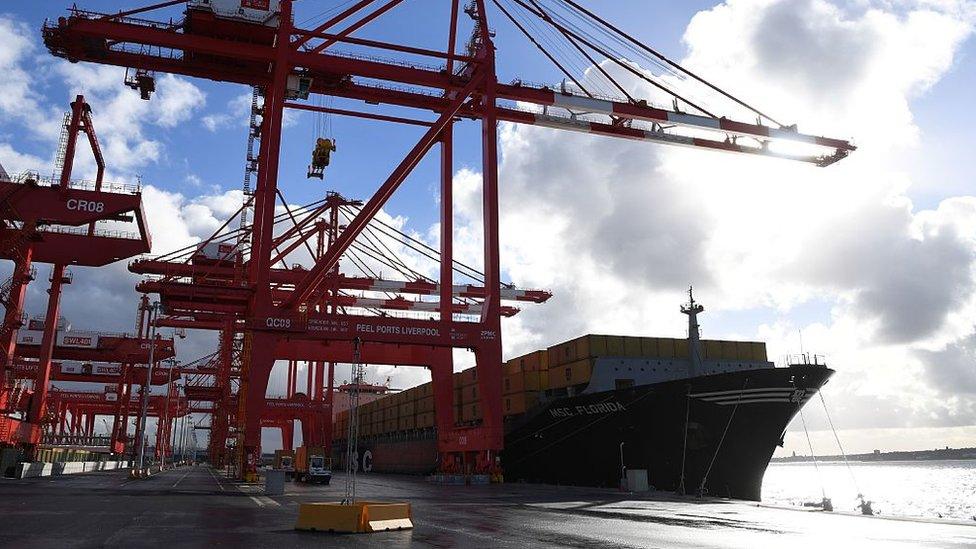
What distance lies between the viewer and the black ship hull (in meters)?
22.7

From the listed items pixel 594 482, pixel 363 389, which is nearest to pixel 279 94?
pixel 594 482

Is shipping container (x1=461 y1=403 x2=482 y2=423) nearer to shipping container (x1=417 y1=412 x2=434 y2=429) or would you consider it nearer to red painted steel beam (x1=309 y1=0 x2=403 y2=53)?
shipping container (x1=417 y1=412 x2=434 y2=429)

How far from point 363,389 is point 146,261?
42029 mm

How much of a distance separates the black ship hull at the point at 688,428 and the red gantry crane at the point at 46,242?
76.9 ft

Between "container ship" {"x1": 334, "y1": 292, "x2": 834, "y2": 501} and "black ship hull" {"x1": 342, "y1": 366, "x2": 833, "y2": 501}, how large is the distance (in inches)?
1.4

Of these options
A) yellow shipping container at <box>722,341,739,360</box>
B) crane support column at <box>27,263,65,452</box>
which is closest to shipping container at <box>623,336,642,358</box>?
yellow shipping container at <box>722,341,739,360</box>

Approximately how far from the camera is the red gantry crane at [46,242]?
31.6 metres

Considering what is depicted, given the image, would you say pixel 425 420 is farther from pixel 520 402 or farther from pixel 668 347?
pixel 668 347

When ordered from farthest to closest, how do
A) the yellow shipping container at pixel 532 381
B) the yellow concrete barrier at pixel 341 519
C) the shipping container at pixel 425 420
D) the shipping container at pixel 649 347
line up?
the shipping container at pixel 425 420 < the yellow shipping container at pixel 532 381 < the shipping container at pixel 649 347 < the yellow concrete barrier at pixel 341 519

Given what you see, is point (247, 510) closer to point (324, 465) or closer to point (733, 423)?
point (733, 423)

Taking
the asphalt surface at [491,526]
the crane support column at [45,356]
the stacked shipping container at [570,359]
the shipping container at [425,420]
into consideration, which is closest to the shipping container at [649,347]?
the stacked shipping container at [570,359]

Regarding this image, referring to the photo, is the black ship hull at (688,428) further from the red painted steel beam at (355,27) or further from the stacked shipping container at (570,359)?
the red painted steel beam at (355,27)

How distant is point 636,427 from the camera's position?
83.6 feet

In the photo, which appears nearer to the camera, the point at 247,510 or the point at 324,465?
the point at 247,510
